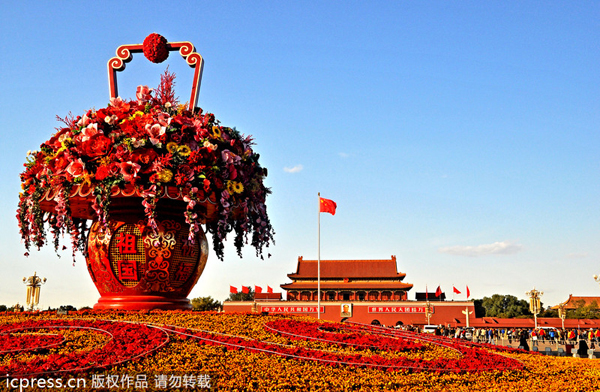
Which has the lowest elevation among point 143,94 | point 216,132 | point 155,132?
point 155,132

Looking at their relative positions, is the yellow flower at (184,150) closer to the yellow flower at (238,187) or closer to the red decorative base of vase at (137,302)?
the yellow flower at (238,187)

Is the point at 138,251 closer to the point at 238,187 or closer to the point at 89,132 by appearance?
the point at 238,187

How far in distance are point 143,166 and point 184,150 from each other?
0.68 metres

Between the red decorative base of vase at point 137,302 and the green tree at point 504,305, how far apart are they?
49.8 meters

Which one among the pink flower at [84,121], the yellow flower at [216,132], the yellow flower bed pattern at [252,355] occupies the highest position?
the pink flower at [84,121]

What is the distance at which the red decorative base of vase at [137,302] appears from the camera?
859 cm

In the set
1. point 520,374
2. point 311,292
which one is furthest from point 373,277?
point 520,374

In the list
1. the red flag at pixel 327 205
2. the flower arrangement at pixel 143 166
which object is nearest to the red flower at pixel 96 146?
the flower arrangement at pixel 143 166

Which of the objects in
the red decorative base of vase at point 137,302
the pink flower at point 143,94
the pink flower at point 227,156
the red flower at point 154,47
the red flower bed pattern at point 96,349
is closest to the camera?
A: the red flower bed pattern at point 96,349

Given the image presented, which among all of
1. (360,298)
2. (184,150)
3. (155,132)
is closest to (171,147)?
(184,150)

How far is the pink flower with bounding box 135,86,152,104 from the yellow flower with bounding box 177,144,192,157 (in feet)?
5.29

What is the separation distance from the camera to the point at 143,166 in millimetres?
8250

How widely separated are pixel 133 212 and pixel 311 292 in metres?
35.8

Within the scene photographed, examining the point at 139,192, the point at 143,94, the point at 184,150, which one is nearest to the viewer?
the point at 139,192
